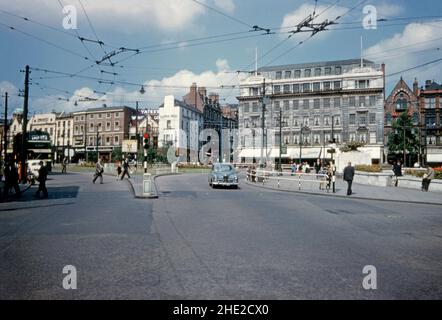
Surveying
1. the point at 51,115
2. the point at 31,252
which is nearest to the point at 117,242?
the point at 31,252

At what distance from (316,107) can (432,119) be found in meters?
19.6

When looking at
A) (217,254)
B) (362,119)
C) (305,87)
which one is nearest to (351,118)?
(362,119)

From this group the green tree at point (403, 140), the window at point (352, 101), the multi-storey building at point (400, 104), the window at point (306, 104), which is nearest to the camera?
the green tree at point (403, 140)

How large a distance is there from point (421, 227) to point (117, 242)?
800 centimetres

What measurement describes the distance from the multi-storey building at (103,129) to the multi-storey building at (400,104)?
168ft

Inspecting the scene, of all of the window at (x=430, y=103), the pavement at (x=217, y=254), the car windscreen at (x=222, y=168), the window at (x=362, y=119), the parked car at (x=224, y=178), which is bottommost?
the pavement at (x=217, y=254)

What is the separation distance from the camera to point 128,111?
3228 inches

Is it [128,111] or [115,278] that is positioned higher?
[128,111]

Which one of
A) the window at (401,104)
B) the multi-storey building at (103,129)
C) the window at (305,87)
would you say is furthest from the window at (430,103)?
the multi-storey building at (103,129)

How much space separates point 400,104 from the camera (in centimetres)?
6631

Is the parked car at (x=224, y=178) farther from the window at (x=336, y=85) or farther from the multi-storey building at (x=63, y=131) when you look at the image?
the multi-storey building at (x=63, y=131)

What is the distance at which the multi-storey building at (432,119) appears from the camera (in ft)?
201
